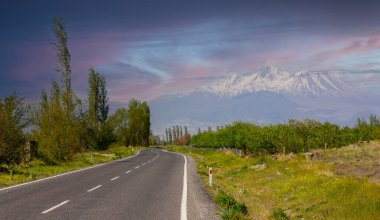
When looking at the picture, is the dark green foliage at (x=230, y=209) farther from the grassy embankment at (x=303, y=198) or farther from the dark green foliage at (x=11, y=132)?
the dark green foliage at (x=11, y=132)

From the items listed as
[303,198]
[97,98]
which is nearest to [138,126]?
[97,98]

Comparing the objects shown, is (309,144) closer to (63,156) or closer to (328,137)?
(328,137)

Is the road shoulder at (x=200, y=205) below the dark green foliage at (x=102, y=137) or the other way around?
below

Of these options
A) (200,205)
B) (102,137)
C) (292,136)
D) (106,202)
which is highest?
(102,137)

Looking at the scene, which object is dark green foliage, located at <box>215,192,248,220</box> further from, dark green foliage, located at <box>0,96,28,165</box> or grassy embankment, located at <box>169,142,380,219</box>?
dark green foliage, located at <box>0,96,28,165</box>

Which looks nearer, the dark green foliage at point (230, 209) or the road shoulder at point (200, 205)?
the dark green foliage at point (230, 209)

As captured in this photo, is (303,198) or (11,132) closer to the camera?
(303,198)

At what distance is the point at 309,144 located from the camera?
190 ft

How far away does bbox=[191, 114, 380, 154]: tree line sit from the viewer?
5497cm

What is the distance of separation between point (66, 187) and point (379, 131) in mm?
59826

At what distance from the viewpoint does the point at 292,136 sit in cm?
5619

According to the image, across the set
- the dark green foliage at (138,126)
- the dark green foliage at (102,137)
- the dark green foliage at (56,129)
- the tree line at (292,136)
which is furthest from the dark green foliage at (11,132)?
the dark green foliage at (138,126)

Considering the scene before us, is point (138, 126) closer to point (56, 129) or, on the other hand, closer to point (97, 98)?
point (97, 98)

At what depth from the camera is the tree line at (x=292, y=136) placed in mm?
54969
